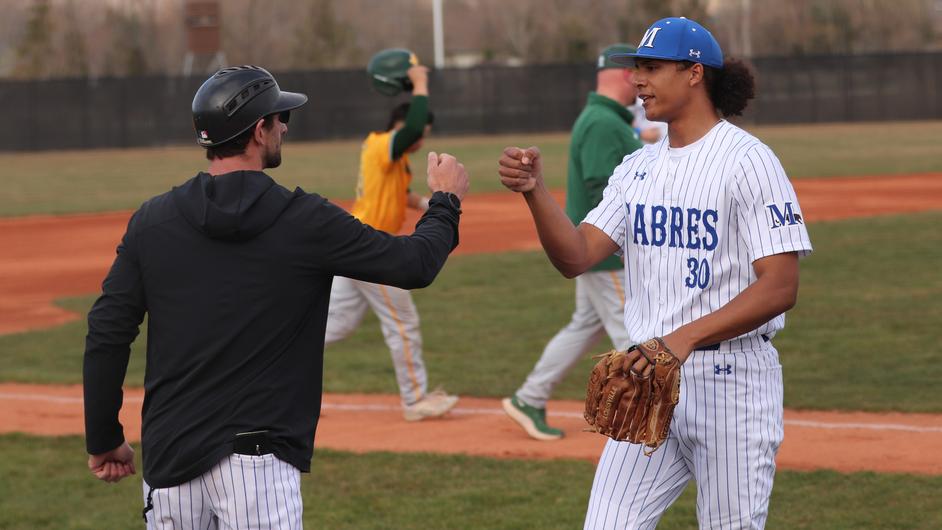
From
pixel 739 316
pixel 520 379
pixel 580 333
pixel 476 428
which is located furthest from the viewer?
pixel 520 379

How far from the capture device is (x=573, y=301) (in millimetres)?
12453

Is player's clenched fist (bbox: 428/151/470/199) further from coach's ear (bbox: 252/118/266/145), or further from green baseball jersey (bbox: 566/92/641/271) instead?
green baseball jersey (bbox: 566/92/641/271)

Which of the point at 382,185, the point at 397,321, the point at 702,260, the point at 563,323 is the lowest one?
the point at 563,323

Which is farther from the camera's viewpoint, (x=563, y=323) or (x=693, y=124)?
(x=563, y=323)

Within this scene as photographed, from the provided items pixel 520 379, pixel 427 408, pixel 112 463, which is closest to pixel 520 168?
pixel 112 463

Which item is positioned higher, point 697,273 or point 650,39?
point 650,39

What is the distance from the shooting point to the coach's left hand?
11.8ft

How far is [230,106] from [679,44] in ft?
4.46

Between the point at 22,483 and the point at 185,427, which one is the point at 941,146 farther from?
the point at 185,427

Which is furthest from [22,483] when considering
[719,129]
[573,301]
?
[573,301]

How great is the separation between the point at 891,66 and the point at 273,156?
142ft

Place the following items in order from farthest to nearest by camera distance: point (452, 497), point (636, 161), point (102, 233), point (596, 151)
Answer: point (102, 233)
point (596, 151)
point (452, 497)
point (636, 161)

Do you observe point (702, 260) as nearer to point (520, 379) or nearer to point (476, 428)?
point (476, 428)

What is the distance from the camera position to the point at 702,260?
376 cm
